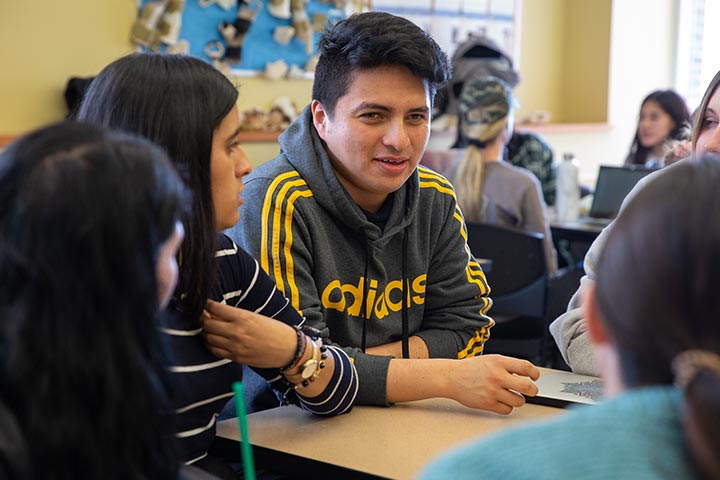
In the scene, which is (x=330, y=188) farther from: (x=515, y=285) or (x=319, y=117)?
(x=515, y=285)

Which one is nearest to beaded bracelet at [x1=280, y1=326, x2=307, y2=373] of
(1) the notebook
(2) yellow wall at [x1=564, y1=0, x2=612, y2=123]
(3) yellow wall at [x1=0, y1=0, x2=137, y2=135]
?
(1) the notebook

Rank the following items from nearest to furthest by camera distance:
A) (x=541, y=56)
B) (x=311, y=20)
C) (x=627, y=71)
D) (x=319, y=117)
→ 1. (x=319, y=117)
2. (x=311, y=20)
3. (x=541, y=56)
4. (x=627, y=71)

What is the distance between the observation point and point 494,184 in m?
3.81

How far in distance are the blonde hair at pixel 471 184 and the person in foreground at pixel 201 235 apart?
2331 mm

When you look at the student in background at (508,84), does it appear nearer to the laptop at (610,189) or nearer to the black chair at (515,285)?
the laptop at (610,189)

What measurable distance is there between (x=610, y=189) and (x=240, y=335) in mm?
3002

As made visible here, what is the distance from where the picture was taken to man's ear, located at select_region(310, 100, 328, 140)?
1937mm

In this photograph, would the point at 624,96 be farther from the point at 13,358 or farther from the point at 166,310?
the point at 13,358

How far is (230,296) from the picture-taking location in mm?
1520

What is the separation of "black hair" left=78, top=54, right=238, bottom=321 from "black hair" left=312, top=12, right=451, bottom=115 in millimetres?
516

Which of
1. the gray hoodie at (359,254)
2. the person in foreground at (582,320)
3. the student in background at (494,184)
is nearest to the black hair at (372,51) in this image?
the gray hoodie at (359,254)

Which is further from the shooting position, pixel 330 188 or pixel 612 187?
pixel 612 187

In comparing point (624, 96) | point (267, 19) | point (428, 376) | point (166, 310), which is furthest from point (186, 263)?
point (624, 96)

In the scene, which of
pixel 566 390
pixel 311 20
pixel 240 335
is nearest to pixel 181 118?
pixel 240 335
